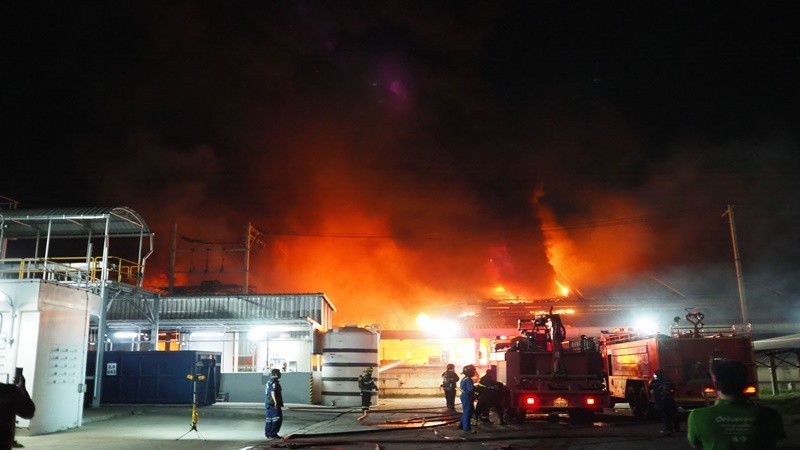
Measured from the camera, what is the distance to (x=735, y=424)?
391 cm

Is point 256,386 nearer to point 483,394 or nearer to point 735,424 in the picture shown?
point 483,394

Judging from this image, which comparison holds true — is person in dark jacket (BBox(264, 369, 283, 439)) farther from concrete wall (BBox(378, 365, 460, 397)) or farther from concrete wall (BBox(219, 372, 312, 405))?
concrete wall (BBox(378, 365, 460, 397))

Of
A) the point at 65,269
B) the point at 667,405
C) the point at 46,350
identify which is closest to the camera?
the point at 667,405

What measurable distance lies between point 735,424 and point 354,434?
11.6 m

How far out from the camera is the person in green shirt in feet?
12.8

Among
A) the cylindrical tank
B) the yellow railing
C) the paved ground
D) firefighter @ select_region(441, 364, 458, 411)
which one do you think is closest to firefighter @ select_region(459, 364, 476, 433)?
the paved ground

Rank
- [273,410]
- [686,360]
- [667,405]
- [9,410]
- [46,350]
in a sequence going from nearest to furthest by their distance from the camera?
[9,410]
[273,410]
[667,405]
[46,350]
[686,360]

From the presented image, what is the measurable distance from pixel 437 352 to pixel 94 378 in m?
24.7

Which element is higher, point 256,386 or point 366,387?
point 366,387

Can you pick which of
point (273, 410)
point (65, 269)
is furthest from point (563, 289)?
point (273, 410)

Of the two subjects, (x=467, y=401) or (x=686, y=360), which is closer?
(x=467, y=401)

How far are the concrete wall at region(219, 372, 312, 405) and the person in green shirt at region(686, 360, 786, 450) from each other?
2353cm

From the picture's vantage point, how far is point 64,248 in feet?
156

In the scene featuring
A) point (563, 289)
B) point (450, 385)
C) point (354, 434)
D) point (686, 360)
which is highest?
point (563, 289)
